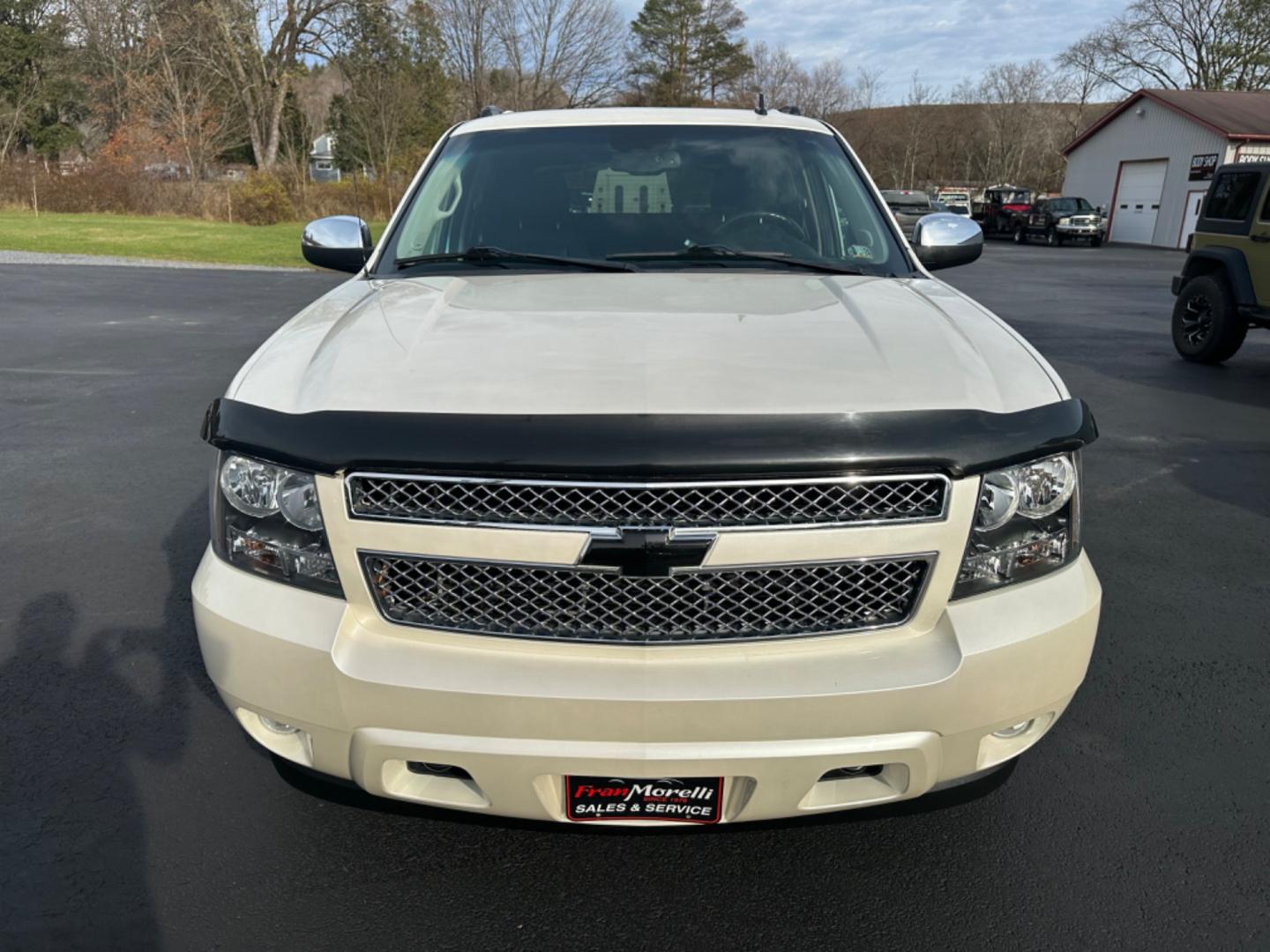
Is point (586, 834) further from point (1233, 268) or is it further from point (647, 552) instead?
point (1233, 268)

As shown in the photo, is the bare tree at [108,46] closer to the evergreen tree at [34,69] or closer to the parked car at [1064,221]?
the evergreen tree at [34,69]

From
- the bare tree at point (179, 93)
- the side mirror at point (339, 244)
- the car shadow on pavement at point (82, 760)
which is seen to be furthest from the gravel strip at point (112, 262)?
the bare tree at point (179, 93)

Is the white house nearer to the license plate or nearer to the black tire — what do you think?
the black tire

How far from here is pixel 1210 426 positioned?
23.7 ft

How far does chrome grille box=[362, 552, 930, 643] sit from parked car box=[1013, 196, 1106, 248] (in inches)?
1424

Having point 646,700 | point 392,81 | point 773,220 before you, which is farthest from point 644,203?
point 392,81

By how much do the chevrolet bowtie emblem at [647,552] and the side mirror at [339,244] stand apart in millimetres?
2184

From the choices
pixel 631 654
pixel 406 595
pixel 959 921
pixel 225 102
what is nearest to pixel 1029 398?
pixel 631 654

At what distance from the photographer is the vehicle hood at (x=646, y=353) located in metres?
1.95

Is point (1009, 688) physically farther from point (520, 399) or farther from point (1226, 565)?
point (1226, 565)

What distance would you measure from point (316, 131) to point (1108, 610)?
7374cm

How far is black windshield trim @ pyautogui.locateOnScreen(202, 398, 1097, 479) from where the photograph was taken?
1822 mm

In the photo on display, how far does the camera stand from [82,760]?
2789 mm

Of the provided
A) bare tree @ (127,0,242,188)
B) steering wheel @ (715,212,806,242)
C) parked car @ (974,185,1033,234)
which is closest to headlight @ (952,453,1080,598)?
steering wheel @ (715,212,806,242)
